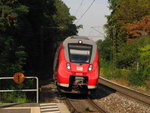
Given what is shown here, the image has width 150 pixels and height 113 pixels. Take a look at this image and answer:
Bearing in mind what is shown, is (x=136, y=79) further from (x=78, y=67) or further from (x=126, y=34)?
(x=126, y=34)

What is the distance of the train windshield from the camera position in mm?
16172

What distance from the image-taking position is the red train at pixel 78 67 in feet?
51.6

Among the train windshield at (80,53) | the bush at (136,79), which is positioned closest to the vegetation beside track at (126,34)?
the bush at (136,79)

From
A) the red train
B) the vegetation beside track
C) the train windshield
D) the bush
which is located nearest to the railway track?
the red train

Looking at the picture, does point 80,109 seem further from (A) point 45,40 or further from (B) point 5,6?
(A) point 45,40

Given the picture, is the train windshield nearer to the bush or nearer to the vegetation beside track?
the bush

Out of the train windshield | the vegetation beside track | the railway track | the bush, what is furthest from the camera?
the vegetation beside track

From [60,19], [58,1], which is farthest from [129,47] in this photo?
[58,1]

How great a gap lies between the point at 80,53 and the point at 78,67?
3.00 feet

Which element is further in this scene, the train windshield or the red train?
the train windshield

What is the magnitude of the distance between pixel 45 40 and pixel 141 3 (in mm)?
16532

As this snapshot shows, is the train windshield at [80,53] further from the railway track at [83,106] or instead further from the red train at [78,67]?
the railway track at [83,106]

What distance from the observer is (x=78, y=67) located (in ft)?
51.9

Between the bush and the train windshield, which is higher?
the train windshield
